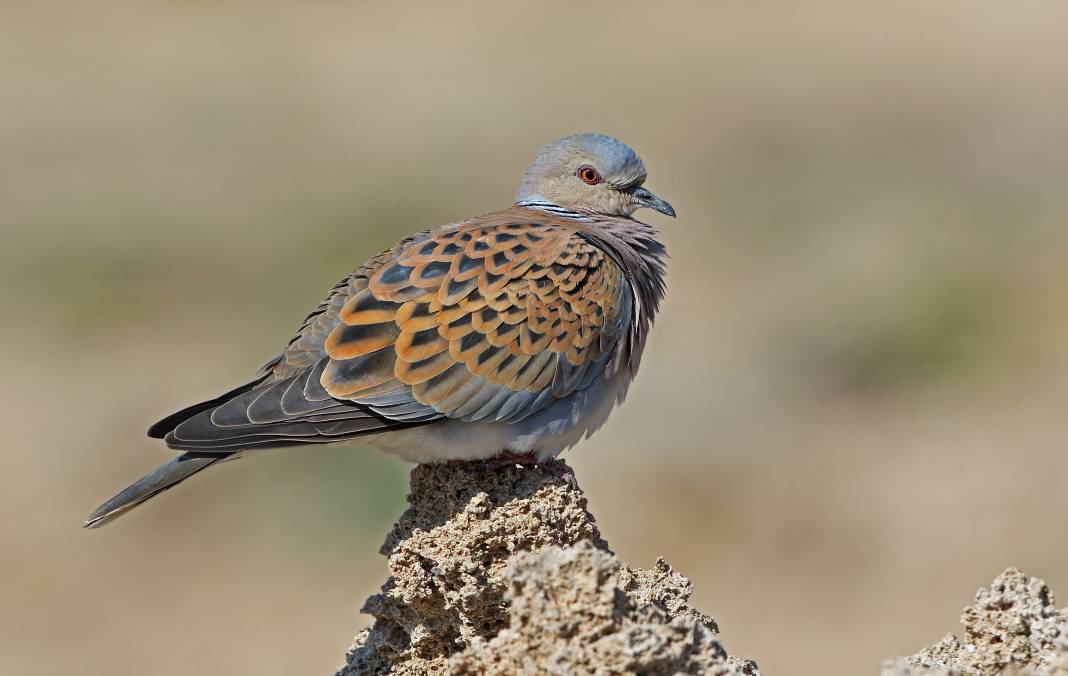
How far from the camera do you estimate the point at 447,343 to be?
560 centimetres

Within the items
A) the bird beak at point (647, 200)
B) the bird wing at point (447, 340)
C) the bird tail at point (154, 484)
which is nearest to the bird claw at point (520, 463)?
the bird wing at point (447, 340)

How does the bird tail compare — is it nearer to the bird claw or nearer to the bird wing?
the bird wing

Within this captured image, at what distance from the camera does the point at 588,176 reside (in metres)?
6.74

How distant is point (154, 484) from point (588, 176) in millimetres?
2495

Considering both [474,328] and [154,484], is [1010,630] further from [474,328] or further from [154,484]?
[154,484]

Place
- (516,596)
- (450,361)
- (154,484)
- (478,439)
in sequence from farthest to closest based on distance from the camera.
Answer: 1. (450,361)
2. (478,439)
3. (154,484)
4. (516,596)

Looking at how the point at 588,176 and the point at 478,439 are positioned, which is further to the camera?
the point at 588,176

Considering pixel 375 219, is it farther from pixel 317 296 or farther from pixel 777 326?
pixel 777 326

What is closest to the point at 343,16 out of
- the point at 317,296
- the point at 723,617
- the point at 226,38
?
the point at 226,38

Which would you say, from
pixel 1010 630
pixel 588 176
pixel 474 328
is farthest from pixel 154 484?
pixel 1010 630

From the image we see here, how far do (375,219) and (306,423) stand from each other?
11167 millimetres

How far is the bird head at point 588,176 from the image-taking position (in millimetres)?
6715

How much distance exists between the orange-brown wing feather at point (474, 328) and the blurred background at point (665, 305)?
489 cm

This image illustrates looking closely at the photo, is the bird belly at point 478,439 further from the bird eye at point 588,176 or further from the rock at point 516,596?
the bird eye at point 588,176
